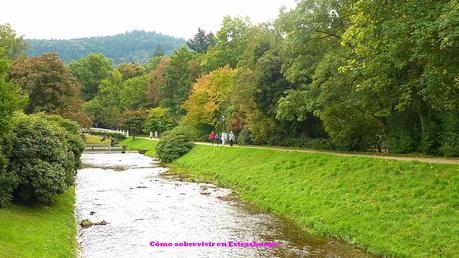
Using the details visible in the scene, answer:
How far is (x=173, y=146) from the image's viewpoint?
50.5m

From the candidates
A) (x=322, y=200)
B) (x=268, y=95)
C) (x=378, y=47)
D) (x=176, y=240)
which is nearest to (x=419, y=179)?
(x=322, y=200)

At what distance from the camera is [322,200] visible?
65.3 ft

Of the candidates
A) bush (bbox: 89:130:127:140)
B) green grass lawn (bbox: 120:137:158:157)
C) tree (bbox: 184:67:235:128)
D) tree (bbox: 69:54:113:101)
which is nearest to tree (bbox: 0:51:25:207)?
tree (bbox: 184:67:235:128)

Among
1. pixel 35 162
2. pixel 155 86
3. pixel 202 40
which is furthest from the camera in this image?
pixel 202 40

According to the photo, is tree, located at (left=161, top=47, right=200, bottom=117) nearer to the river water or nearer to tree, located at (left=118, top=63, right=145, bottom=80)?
tree, located at (left=118, top=63, right=145, bottom=80)

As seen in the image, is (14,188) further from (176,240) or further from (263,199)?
(263,199)

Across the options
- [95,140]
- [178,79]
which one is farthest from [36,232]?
[95,140]

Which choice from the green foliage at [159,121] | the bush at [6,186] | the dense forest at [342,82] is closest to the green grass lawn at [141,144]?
the green foliage at [159,121]

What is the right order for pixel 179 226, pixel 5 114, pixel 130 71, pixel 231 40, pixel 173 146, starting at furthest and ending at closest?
1. pixel 130 71
2. pixel 231 40
3. pixel 173 146
4. pixel 179 226
5. pixel 5 114

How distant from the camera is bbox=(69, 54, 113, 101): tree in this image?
119m

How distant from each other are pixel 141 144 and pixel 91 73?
56203 millimetres

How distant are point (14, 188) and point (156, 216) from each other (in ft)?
21.8

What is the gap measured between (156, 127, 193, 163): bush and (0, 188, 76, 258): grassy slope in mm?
30446

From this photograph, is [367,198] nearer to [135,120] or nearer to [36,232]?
[36,232]
